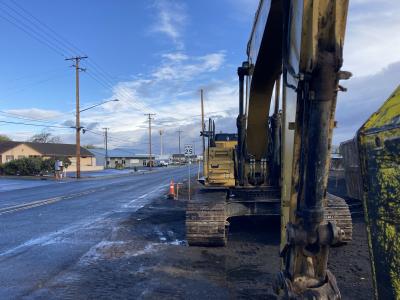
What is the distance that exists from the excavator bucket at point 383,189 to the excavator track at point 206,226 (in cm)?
625

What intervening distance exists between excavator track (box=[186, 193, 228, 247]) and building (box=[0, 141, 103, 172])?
64.3m

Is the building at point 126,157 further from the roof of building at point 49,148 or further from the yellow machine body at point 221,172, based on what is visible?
the yellow machine body at point 221,172

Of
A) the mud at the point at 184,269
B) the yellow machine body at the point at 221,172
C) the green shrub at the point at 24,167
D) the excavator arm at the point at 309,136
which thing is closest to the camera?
the excavator arm at the point at 309,136

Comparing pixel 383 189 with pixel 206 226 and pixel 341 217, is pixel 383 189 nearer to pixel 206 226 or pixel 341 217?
pixel 206 226

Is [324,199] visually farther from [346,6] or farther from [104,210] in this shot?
[104,210]

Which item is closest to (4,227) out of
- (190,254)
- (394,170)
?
(190,254)

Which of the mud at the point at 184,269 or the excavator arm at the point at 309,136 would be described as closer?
the excavator arm at the point at 309,136

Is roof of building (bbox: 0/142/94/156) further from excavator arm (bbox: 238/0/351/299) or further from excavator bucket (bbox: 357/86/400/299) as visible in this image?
excavator bucket (bbox: 357/86/400/299)

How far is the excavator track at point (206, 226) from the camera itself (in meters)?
8.23

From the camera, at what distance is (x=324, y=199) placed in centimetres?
290

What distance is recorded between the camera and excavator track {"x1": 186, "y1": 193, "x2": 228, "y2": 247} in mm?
8234

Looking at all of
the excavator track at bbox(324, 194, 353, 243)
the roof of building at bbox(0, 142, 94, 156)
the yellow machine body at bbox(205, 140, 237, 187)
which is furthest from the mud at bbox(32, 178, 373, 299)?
the roof of building at bbox(0, 142, 94, 156)

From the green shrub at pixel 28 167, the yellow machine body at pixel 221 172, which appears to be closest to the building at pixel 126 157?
the green shrub at pixel 28 167

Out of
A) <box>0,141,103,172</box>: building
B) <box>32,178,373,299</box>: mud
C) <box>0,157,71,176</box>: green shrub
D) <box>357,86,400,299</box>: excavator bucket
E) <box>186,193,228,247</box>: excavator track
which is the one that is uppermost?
<box>0,141,103,172</box>: building
